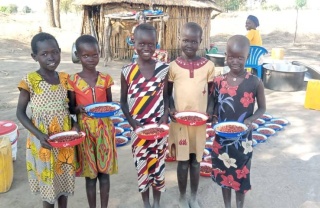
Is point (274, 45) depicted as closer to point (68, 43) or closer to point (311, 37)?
point (311, 37)

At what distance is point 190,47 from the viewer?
2426 millimetres

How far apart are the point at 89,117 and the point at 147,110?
0.46m

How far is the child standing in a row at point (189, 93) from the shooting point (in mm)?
2443

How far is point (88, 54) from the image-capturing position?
2.24 metres

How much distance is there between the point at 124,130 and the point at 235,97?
2620 mm

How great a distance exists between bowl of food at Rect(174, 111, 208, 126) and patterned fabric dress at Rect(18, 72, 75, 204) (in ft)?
2.76

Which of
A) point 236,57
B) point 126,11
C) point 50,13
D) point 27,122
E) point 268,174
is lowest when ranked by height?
point 268,174

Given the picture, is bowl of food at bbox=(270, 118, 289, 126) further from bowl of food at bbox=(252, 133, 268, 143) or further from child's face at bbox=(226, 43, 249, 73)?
child's face at bbox=(226, 43, 249, 73)

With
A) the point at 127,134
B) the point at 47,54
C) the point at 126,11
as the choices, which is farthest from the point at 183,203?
the point at 126,11

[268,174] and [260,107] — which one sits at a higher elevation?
[260,107]

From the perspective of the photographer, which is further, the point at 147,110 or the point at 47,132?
the point at 147,110

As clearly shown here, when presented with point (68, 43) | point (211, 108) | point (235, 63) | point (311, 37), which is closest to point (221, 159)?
point (211, 108)

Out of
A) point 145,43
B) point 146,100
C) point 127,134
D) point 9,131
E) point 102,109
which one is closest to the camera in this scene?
point 102,109

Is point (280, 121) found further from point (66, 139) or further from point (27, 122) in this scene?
point (27, 122)
